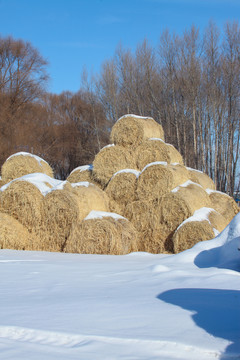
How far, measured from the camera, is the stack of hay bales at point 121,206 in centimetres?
820

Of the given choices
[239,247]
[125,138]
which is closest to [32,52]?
[125,138]

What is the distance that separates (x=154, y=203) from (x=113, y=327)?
629 cm

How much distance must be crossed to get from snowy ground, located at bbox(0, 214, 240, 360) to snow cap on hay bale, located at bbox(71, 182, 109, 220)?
3171 mm

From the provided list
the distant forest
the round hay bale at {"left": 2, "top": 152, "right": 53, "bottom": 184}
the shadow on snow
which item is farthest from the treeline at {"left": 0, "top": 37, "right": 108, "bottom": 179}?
the shadow on snow

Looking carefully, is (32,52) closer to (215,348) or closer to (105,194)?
(105,194)

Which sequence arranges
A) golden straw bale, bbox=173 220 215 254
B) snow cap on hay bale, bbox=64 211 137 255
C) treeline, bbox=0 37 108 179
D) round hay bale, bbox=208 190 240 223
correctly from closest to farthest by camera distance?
snow cap on hay bale, bbox=64 211 137 255
golden straw bale, bbox=173 220 215 254
round hay bale, bbox=208 190 240 223
treeline, bbox=0 37 108 179

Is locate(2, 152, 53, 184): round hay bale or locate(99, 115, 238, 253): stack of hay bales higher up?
locate(2, 152, 53, 184): round hay bale

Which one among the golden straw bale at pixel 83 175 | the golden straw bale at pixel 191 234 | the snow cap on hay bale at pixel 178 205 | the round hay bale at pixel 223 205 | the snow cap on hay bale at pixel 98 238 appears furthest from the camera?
the golden straw bale at pixel 83 175

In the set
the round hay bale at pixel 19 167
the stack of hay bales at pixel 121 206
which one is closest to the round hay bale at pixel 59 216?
the stack of hay bales at pixel 121 206

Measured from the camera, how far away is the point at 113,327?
114 inches

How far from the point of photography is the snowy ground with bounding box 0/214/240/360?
252cm

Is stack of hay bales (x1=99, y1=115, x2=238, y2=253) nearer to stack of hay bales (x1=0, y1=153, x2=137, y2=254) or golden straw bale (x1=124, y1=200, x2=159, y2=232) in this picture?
golden straw bale (x1=124, y1=200, x2=159, y2=232)

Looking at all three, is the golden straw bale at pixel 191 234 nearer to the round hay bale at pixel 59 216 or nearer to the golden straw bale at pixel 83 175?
the round hay bale at pixel 59 216

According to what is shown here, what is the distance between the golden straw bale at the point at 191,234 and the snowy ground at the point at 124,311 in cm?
275
